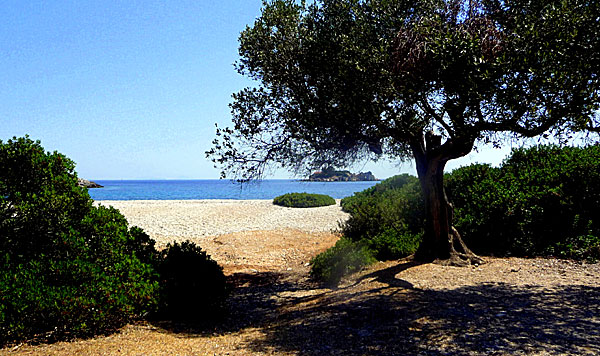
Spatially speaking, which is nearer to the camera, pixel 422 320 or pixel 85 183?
pixel 422 320

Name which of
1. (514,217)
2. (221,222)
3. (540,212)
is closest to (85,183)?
(221,222)

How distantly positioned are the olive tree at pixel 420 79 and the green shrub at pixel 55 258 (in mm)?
5127

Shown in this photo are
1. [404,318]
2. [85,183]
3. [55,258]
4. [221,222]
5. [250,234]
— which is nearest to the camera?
[55,258]

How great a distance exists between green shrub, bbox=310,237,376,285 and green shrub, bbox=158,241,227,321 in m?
3.76

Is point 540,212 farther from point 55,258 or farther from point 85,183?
point 85,183

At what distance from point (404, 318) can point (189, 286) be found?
13.4ft

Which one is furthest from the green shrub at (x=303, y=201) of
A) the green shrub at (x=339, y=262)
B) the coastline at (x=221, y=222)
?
the green shrub at (x=339, y=262)

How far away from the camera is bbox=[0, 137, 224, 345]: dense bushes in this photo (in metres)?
5.70

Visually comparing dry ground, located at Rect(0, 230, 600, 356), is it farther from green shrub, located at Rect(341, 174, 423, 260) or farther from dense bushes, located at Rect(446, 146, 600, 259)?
green shrub, located at Rect(341, 174, 423, 260)

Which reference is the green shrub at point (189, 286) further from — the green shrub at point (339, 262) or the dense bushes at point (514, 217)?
the dense bushes at point (514, 217)

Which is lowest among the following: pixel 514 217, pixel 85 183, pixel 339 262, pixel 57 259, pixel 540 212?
pixel 339 262

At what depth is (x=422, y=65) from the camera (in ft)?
28.0

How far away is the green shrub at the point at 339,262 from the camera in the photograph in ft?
36.6

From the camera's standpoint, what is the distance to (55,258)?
6223 mm
